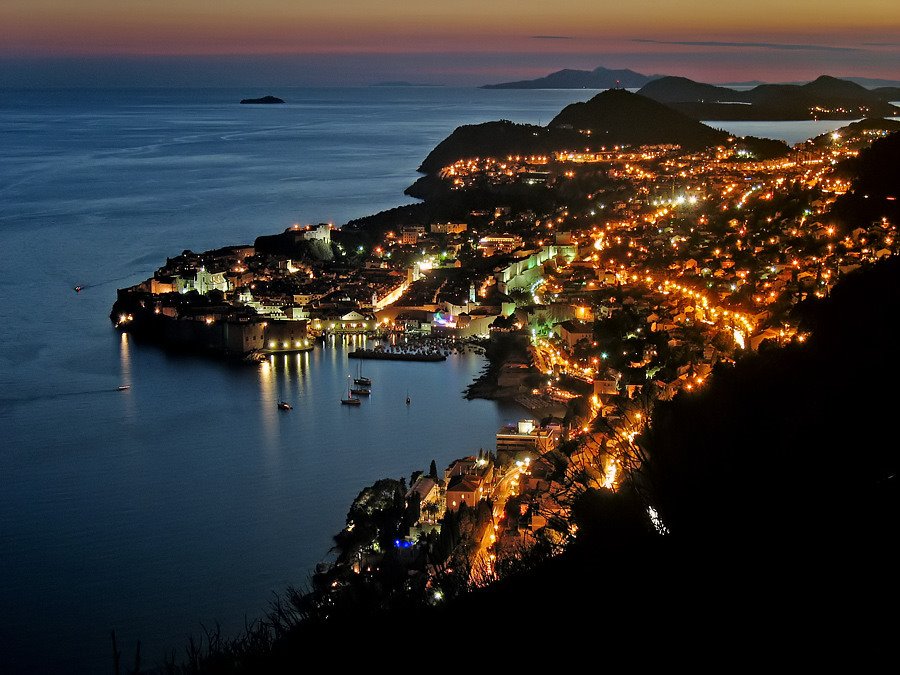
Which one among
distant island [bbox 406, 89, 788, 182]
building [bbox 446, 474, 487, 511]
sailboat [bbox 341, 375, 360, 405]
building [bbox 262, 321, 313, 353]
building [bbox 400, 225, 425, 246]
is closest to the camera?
building [bbox 446, 474, 487, 511]

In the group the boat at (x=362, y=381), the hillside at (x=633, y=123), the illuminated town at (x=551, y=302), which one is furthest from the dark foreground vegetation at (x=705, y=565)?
the hillside at (x=633, y=123)

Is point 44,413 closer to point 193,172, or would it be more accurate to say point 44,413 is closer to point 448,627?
point 448,627

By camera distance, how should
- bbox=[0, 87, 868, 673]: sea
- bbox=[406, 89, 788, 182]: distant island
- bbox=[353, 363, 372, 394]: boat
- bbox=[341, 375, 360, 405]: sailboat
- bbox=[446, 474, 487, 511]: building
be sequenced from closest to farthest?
bbox=[0, 87, 868, 673]: sea
bbox=[446, 474, 487, 511]: building
bbox=[341, 375, 360, 405]: sailboat
bbox=[353, 363, 372, 394]: boat
bbox=[406, 89, 788, 182]: distant island

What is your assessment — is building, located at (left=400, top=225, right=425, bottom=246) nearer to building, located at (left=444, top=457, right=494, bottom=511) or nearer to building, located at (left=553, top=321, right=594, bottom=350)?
building, located at (left=553, top=321, right=594, bottom=350)

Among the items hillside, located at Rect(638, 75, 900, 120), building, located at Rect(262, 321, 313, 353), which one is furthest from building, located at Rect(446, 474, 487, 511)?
hillside, located at Rect(638, 75, 900, 120)

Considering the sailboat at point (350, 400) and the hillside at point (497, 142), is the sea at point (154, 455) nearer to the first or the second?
the sailboat at point (350, 400)

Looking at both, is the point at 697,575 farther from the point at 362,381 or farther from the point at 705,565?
the point at 362,381

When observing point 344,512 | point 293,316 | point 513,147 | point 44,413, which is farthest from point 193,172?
point 344,512

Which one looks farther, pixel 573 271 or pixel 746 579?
pixel 573 271

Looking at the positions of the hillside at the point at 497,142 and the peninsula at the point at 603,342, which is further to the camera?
the hillside at the point at 497,142
